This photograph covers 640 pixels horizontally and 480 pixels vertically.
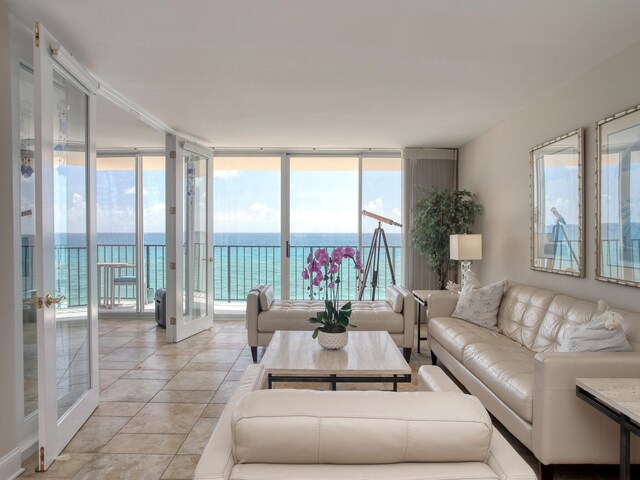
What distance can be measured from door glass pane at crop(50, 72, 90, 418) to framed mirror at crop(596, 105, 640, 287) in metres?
3.38

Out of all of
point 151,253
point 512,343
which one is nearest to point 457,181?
point 512,343

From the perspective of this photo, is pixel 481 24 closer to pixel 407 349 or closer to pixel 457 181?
pixel 407 349

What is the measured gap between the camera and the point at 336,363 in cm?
257

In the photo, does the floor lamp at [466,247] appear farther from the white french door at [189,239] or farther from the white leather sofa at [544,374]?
the white french door at [189,239]

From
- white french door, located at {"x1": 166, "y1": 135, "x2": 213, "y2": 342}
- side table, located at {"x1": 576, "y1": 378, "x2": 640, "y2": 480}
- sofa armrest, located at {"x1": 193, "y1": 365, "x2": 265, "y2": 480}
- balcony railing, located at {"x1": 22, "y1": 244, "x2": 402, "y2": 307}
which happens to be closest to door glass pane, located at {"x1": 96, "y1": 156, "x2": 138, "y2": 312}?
balcony railing, located at {"x1": 22, "y1": 244, "x2": 402, "y2": 307}

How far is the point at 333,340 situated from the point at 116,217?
15.7ft

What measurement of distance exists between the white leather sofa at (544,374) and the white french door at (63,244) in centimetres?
246

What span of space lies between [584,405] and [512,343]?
119cm

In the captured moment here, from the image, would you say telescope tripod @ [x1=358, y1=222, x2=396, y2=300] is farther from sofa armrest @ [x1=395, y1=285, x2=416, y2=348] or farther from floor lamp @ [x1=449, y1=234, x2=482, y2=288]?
sofa armrest @ [x1=395, y1=285, x2=416, y2=348]

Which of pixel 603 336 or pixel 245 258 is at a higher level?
pixel 245 258

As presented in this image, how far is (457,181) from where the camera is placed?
19.1 feet

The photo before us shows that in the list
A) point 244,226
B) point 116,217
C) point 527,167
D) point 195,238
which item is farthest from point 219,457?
point 116,217

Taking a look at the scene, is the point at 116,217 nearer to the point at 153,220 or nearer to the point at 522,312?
the point at 153,220

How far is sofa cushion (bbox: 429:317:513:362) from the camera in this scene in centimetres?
313
